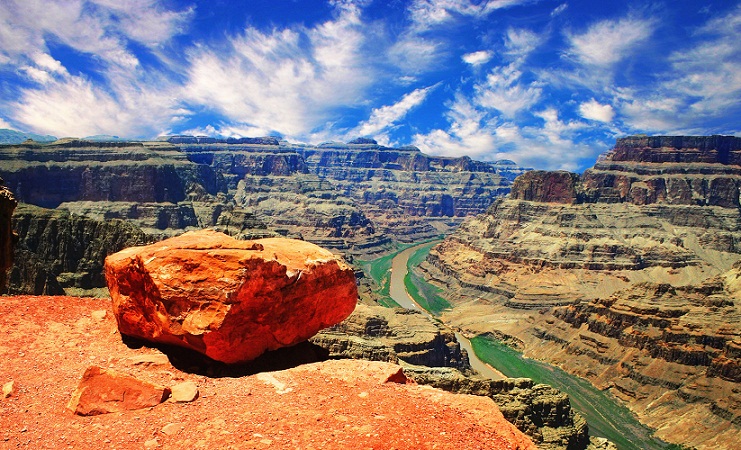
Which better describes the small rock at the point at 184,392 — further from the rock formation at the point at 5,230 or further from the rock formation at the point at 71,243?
the rock formation at the point at 71,243

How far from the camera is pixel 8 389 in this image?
40.7 feet

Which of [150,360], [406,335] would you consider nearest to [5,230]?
[150,360]

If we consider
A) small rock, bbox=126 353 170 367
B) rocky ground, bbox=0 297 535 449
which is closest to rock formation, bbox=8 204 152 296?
rocky ground, bbox=0 297 535 449

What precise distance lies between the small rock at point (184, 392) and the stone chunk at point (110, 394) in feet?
0.79

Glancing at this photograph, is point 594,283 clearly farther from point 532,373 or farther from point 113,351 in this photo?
point 113,351

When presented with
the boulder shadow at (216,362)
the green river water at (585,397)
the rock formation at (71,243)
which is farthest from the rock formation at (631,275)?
the rock formation at (71,243)

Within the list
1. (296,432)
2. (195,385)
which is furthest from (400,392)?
(195,385)

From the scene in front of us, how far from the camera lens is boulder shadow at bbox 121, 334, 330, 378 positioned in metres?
14.9

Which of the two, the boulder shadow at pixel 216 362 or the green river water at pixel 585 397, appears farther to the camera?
the green river water at pixel 585 397

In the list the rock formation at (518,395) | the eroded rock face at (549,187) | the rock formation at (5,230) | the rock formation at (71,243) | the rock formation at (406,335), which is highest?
the eroded rock face at (549,187)

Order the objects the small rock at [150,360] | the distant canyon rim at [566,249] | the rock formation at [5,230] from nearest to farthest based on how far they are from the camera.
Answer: the small rock at [150,360] < the rock formation at [5,230] < the distant canyon rim at [566,249]

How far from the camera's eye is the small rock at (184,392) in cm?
1252

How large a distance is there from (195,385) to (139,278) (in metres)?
3.95

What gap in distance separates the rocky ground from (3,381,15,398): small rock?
1.8 inches
